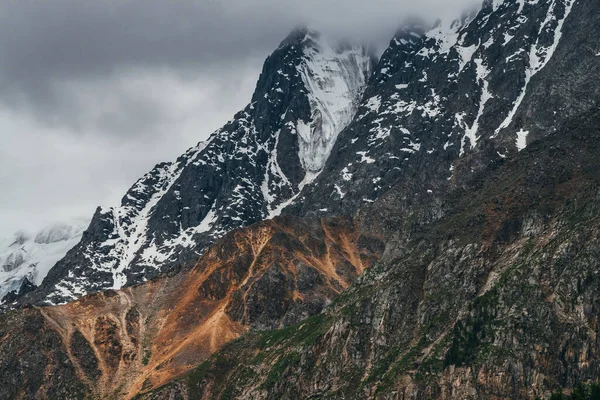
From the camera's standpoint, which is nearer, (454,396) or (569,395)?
(569,395)

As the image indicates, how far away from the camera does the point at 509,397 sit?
194 m

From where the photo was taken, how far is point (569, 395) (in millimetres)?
185375

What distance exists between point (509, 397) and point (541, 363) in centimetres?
1052

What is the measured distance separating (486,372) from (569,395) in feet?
66.0

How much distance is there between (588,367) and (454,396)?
29.8 metres

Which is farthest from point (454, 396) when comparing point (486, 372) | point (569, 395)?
point (569, 395)

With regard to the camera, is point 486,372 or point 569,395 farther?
point 486,372

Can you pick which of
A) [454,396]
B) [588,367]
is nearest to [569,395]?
[588,367]

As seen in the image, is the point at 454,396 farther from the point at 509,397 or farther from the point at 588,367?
the point at 588,367

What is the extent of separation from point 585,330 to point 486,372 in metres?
23.4

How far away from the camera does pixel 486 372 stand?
7849 inches

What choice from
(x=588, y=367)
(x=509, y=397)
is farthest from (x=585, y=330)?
(x=509, y=397)

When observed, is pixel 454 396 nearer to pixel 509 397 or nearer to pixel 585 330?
pixel 509 397

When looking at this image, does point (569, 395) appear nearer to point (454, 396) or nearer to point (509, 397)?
point (509, 397)
